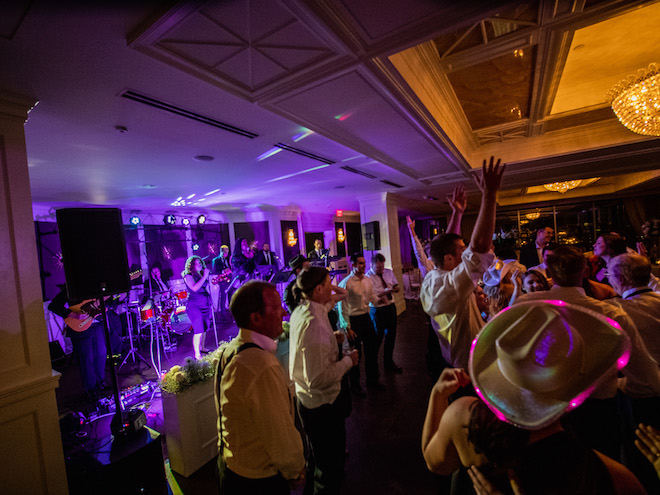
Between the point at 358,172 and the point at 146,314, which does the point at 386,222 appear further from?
the point at 146,314

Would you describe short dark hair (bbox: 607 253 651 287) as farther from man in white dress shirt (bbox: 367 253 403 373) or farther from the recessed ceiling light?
the recessed ceiling light

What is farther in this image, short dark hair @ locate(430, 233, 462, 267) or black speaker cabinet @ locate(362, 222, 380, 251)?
black speaker cabinet @ locate(362, 222, 380, 251)

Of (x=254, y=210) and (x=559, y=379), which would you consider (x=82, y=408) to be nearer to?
(x=559, y=379)

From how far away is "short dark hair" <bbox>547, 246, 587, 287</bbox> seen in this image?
1.78 metres

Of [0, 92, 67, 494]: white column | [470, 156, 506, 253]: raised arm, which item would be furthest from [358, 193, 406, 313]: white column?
[0, 92, 67, 494]: white column

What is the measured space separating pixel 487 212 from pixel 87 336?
17.1 feet

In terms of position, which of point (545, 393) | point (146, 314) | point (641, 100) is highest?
point (641, 100)

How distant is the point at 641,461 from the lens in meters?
1.69

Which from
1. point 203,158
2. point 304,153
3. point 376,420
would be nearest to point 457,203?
point 376,420

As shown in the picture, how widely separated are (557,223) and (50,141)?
1625 cm

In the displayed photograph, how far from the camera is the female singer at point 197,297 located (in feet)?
16.8

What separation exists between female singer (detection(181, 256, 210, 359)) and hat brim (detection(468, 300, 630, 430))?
4980 mm

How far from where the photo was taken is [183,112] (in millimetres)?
2625

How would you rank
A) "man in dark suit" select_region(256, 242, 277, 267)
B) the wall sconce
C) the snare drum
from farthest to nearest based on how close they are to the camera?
the wall sconce → "man in dark suit" select_region(256, 242, 277, 267) → the snare drum
